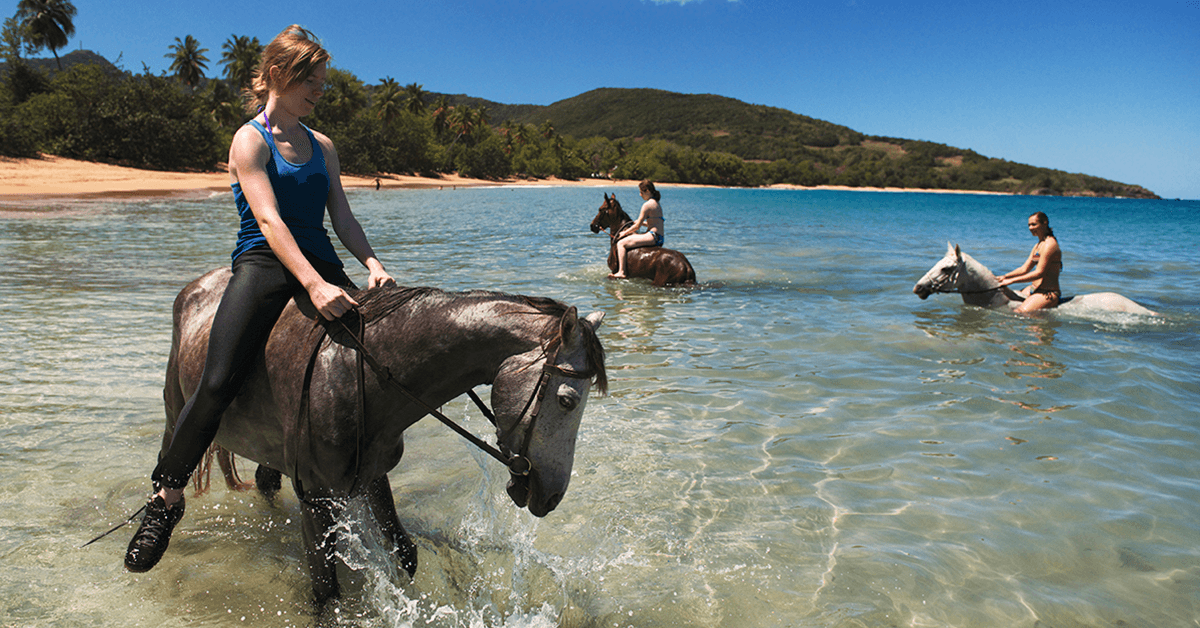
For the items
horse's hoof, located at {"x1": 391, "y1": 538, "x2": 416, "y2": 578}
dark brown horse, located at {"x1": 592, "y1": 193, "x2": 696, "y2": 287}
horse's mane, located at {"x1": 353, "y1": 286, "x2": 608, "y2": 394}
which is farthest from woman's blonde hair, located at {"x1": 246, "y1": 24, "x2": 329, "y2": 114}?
dark brown horse, located at {"x1": 592, "y1": 193, "x2": 696, "y2": 287}

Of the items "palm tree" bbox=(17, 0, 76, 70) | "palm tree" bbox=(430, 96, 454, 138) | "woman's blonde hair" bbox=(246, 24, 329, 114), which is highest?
"palm tree" bbox=(17, 0, 76, 70)

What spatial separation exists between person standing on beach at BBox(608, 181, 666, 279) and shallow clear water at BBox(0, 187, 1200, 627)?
380cm

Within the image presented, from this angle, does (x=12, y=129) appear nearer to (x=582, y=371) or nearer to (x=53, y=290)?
(x=53, y=290)

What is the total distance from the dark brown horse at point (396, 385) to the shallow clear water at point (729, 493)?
0.50 metres

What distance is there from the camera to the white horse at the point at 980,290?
1146 cm

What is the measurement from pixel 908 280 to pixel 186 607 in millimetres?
16674

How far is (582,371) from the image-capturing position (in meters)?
2.46

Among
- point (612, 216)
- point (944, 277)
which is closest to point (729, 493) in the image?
point (944, 277)

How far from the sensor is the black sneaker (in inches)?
132

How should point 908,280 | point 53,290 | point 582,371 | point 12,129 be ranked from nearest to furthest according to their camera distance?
point 582,371 < point 53,290 < point 908,280 < point 12,129

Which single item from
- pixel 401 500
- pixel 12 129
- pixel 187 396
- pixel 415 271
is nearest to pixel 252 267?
pixel 187 396

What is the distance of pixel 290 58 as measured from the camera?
3010 mm

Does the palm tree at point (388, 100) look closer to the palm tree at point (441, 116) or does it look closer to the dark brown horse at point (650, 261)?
the palm tree at point (441, 116)

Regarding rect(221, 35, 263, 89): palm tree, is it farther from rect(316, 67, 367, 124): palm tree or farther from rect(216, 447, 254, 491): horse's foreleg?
rect(216, 447, 254, 491): horse's foreleg
